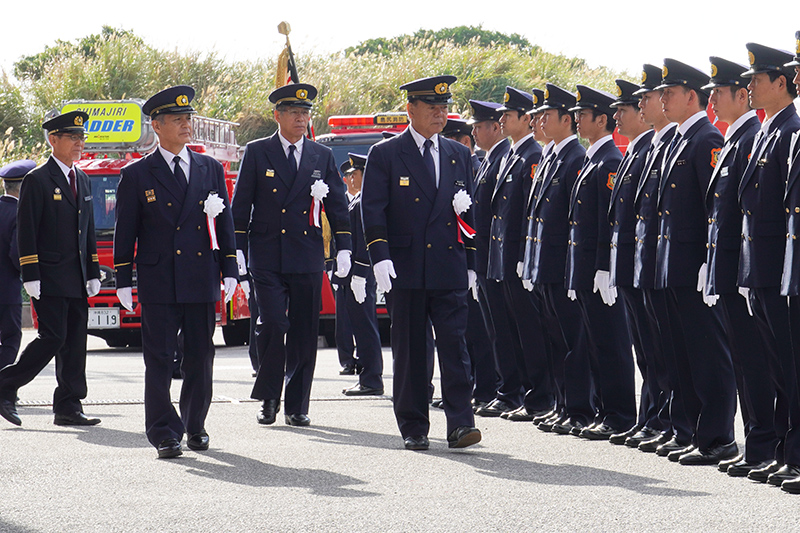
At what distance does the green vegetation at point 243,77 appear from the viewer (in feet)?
104

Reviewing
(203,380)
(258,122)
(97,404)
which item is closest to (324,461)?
(203,380)

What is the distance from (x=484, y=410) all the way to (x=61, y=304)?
125 inches

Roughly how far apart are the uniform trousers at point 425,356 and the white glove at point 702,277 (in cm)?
154

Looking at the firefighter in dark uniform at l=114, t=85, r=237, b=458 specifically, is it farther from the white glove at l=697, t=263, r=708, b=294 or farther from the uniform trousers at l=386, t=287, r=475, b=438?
the white glove at l=697, t=263, r=708, b=294

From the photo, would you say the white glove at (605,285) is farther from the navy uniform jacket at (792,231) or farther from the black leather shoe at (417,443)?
the navy uniform jacket at (792,231)

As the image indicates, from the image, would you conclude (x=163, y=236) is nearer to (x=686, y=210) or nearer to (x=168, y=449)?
(x=168, y=449)

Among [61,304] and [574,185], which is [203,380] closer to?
[61,304]

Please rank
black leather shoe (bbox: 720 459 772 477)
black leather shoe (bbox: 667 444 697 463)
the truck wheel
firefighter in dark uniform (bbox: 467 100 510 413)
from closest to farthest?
black leather shoe (bbox: 720 459 772 477)
black leather shoe (bbox: 667 444 697 463)
firefighter in dark uniform (bbox: 467 100 510 413)
the truck wheel

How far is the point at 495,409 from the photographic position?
935 cm

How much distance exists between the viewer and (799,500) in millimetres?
5758

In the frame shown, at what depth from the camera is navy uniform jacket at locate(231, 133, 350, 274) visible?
8.78 m

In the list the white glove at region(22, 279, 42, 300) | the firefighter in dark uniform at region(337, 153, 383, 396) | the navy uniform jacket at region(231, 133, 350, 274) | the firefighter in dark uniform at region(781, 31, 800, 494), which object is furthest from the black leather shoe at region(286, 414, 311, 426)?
the firefighter in dark uniform at region(781, 31, 800, 494)

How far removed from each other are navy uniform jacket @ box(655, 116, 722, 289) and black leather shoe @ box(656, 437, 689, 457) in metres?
0.94

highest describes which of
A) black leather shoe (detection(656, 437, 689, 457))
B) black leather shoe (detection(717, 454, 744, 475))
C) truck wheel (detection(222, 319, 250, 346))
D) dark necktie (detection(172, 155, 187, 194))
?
dark necktie (detection(172, 155, 187, 194))
